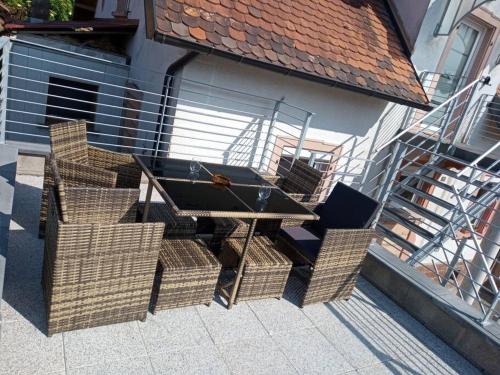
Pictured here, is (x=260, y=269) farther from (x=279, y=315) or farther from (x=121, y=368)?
(x=121, y=368)

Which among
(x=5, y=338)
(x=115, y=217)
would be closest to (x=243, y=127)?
(x=115, y=217)

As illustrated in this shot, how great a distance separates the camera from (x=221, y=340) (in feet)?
9.53

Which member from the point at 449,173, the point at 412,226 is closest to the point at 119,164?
the point at 412,226

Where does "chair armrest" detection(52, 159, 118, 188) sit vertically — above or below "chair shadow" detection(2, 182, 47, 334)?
above

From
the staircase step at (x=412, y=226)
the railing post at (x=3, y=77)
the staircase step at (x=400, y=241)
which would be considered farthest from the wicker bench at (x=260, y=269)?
the railing post at (x=3, y=77)

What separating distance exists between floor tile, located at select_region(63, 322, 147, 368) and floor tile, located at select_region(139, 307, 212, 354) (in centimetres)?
8

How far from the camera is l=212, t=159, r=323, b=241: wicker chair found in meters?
3.76

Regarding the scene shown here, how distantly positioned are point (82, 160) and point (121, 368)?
75.2 inches

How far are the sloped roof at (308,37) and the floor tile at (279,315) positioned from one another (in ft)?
9.75

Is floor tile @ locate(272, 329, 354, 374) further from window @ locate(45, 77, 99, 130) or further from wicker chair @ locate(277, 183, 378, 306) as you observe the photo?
window @ locate(45, 77, 99, 130)

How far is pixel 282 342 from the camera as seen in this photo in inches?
120

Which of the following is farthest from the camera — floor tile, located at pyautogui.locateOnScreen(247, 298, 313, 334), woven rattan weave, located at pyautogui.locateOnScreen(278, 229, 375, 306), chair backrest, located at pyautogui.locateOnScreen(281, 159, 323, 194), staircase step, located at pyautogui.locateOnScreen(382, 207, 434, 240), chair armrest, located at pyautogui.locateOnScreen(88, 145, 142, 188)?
staircase step, located at pyautogui.locateOnScreen(382, 207, 434, 240)

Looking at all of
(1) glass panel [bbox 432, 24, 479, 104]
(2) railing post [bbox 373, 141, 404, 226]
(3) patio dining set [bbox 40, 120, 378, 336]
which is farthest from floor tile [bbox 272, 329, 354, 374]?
(1) glass panel [bbox 432, 24, 479, 104]

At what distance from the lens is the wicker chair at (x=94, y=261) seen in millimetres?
2354
